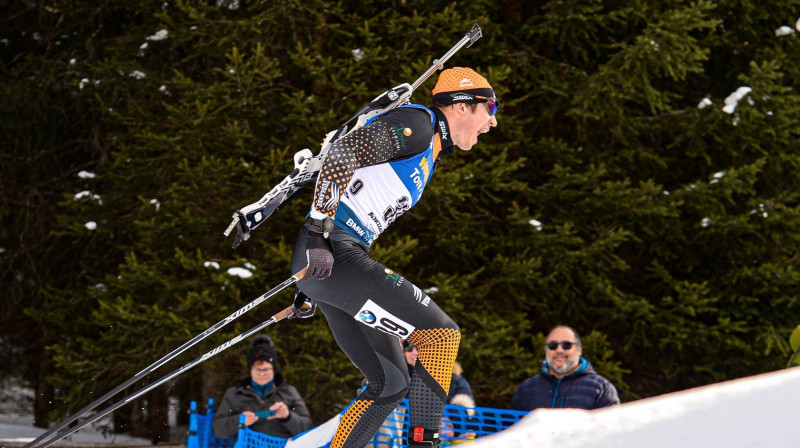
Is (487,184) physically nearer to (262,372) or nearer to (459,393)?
(459,393)

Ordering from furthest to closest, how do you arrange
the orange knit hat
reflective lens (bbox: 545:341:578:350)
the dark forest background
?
the dark forest background < reflective lens (bbox: 545:341:578:350) < the orange knit hat

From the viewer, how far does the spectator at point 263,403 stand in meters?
6.55

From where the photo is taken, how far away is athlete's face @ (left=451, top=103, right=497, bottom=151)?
4066 millimetres

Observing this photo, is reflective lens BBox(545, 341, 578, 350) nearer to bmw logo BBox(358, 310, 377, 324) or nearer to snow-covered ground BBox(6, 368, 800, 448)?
bmw logo BBox(358, 310, 377, 324)

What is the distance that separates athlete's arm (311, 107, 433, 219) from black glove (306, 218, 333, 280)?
41 millimetres

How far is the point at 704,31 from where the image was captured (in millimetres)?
11453

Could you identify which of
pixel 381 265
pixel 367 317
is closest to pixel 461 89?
pixel 381 265

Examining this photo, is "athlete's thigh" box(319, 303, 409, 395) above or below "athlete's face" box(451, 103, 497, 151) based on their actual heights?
below

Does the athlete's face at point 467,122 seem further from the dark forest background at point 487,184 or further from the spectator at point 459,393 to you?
the dark forest background at point 487,184

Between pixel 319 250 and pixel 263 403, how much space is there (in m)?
3.47

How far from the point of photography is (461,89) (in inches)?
159

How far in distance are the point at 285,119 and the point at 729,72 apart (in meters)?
5.89

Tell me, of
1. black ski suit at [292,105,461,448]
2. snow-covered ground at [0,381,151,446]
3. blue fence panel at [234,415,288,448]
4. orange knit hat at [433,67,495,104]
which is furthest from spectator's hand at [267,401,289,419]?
snow-covered ground at [0,381,151,446]

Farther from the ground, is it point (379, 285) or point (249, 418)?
point (379, 285)
